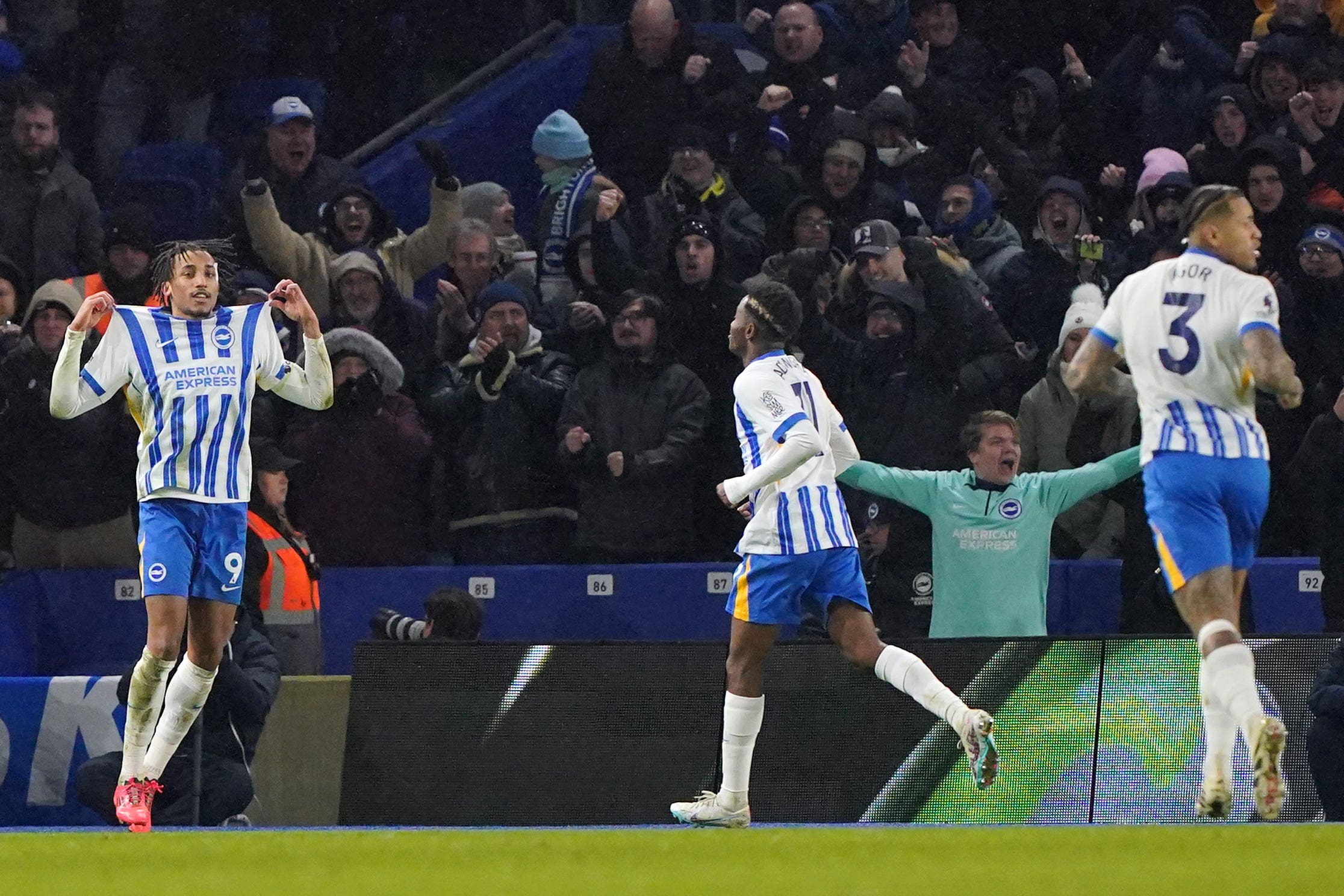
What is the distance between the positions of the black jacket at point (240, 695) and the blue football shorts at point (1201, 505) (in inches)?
153

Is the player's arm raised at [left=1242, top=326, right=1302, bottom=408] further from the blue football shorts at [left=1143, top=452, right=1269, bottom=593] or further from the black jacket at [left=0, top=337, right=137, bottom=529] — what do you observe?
the black jacket at [left=0, top=337, right=137, bottom=529]

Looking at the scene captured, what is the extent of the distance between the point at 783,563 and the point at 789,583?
0.08 meters

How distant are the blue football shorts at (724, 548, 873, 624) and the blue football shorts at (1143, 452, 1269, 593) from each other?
136cm

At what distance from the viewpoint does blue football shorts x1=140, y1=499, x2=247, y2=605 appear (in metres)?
7.78

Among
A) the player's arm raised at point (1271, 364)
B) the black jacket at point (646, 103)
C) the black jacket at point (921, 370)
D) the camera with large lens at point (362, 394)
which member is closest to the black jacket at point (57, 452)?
the camera with large lens at point (362, 394)

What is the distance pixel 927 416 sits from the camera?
10336 millimetres

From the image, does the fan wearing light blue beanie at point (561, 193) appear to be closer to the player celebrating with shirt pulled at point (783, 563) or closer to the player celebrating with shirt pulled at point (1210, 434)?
the player celebrating with shirt pulled at point (783, 563)

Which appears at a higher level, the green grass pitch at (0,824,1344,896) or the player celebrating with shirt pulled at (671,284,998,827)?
the player celebrating with shirt pulled at (671,284,998,827)

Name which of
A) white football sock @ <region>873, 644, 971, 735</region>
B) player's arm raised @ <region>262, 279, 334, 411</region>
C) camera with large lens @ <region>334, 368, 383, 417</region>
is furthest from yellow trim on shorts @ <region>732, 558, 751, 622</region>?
camera with large lens @ <region>334, 368, 383, 417</region>

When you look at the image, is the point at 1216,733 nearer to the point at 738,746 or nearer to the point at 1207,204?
the point at 1207,204

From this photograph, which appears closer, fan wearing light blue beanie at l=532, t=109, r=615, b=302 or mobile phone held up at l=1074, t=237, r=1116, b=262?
mobile phone held up at l=1074, t=237, r=1116, b=262

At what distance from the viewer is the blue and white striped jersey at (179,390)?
25.7 feet

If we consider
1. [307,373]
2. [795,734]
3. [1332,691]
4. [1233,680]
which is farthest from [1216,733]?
[307,373]

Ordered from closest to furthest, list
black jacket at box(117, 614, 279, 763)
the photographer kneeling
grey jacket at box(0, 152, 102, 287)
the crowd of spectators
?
black jacket at box(117, 614, 279, 763) → the photographer kneeling → the crowd of spectators → grey jacket at box(0, 152, 102, 287)
